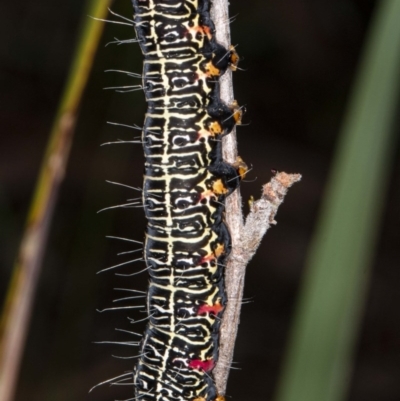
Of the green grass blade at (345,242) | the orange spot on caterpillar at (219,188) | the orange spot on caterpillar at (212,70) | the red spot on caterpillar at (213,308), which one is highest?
the orange spot on caterpillar at (212,70)

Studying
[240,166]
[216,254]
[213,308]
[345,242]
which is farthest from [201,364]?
[345,242]

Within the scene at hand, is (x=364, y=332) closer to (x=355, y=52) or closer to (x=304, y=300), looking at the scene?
(x=355, y=52)

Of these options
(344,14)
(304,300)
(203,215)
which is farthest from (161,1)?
(344,14)

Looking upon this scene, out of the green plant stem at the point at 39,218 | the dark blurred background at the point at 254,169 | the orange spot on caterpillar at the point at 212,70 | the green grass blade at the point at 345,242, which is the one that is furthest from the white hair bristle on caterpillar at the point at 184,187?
the dark blurred background at the point at 254,169

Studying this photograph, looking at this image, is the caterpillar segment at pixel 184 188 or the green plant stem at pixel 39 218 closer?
the green plant stem at pixel 39 218

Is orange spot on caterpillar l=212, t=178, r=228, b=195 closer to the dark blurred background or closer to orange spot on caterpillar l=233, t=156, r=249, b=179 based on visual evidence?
orange spot on caterpillar l=233, t=156, r=249, b=179

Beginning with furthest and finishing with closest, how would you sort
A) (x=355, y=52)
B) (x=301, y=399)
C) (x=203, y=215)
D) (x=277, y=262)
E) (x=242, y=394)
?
(x=355, y=52), (x=277, y=262), (x=242, y=394), (x=203, y=215), (x=301, y=399)

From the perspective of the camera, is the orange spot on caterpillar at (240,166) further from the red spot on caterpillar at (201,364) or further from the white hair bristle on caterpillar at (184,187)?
the red spot on caterpillar at (201,364)
